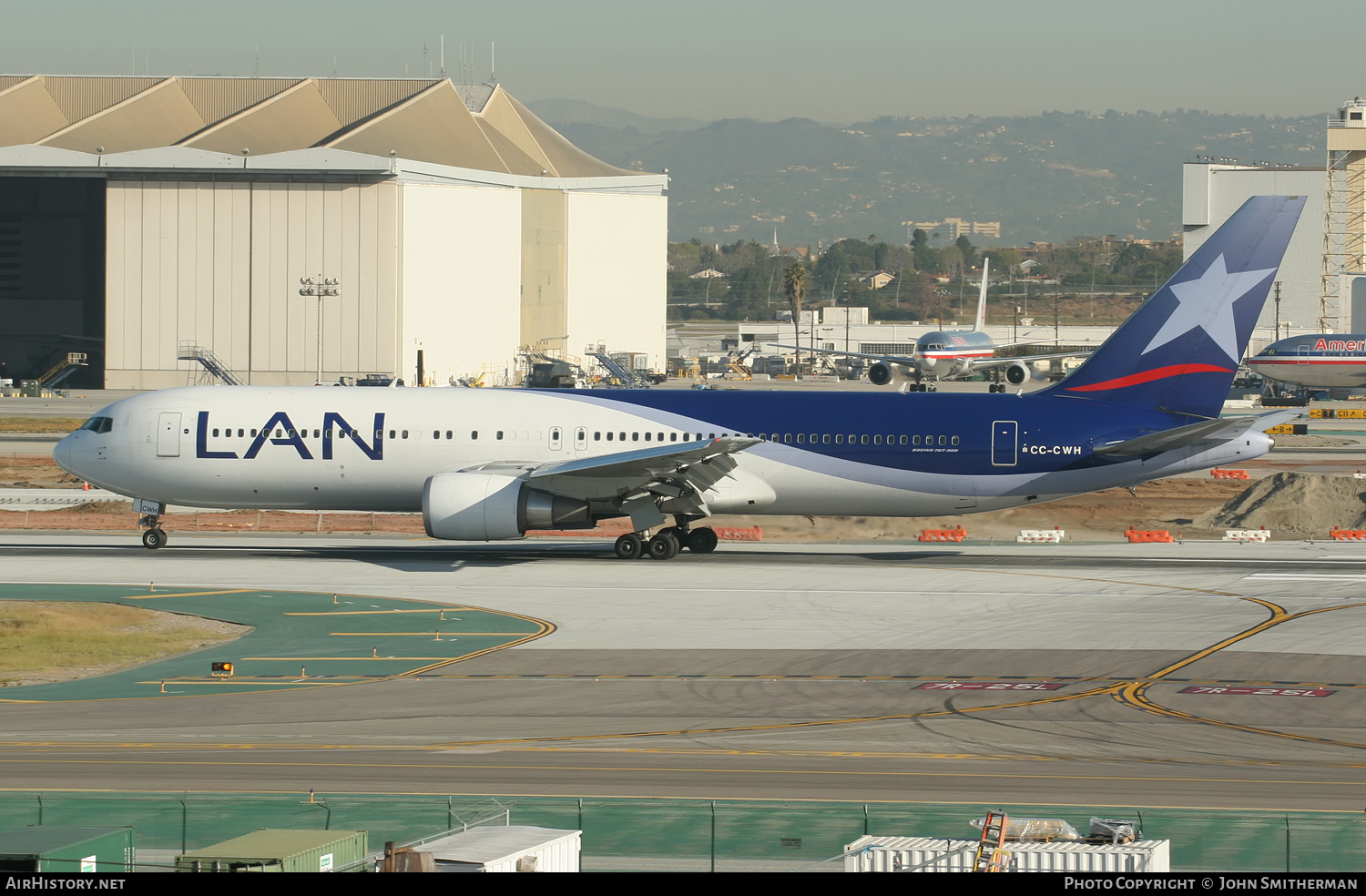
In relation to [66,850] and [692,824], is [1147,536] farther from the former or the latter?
[66,850]

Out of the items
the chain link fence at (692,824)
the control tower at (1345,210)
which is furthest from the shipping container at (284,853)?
the control tower at (1345,210)

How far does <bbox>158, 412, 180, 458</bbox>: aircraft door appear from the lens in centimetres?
4125

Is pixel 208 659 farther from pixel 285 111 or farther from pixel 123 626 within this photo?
pixel 285 111

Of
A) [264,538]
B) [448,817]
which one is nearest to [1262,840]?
[448,817]

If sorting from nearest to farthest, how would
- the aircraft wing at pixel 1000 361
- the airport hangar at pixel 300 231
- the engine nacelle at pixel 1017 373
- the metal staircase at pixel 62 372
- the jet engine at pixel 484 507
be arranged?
the jet engine at pixel 484 507, the airport hangar at pixel 300 231, the engine nacelle at pixel 1017 373, the aircraft wing at pixel 1000 361, the metal staircase at pixel 62 372

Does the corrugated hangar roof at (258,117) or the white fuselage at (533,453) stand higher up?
the corrugated hangar roof at (258,117)

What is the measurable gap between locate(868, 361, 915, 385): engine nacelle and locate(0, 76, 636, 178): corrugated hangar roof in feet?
135

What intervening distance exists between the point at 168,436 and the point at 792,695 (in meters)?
23.7

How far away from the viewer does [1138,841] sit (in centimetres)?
1454

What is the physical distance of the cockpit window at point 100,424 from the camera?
1657 inches

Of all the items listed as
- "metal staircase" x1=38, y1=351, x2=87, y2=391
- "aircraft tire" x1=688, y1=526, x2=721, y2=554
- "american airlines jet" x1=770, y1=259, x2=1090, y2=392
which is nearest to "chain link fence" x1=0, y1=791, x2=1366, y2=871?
"aircraft tire" x1=688, y1=526, x2=721, y2=554

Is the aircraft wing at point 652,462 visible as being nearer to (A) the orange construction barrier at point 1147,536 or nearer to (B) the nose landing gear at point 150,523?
(B) the nose landing gear at point 150,523

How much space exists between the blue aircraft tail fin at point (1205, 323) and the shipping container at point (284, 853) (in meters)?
31.5

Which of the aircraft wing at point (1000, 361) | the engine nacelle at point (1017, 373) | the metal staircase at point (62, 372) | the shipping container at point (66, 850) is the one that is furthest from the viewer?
the metal staircase at point (62, 372)
